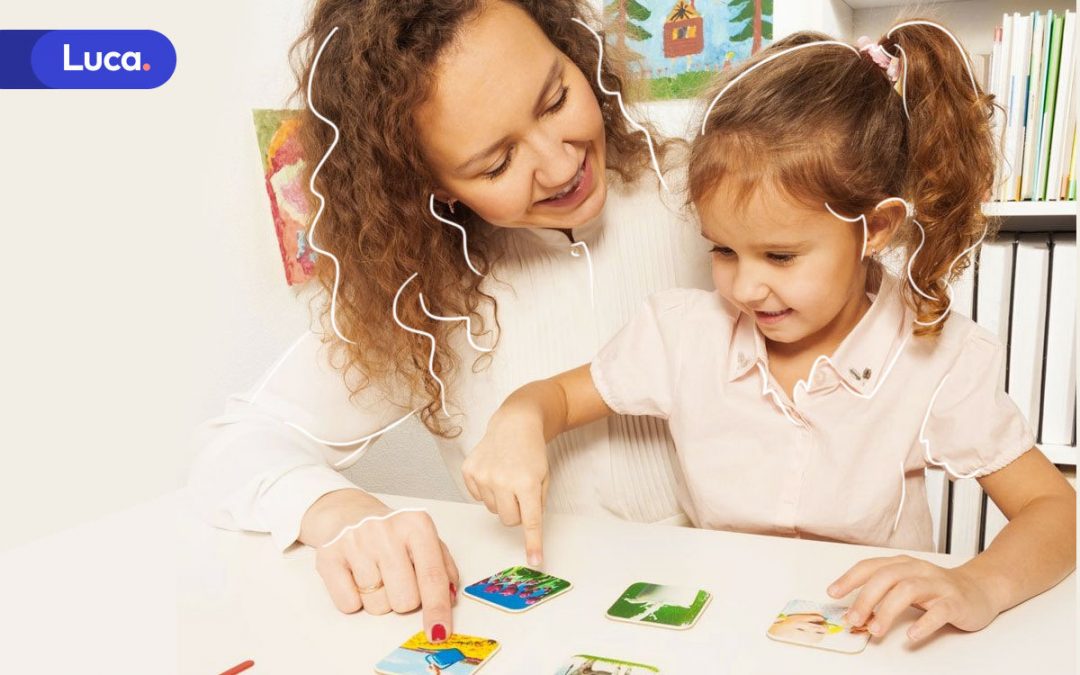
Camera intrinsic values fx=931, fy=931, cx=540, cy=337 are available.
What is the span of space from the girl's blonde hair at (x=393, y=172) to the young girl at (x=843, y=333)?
0.20 meters

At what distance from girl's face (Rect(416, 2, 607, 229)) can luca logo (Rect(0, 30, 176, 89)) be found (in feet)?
1.03

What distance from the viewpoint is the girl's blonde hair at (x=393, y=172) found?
89 centimetres

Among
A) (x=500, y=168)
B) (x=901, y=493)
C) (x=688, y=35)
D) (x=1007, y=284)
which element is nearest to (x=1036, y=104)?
(x=1007, y=284)

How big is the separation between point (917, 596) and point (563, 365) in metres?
0.57

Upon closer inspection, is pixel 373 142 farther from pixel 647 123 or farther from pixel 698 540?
pixel 698 540

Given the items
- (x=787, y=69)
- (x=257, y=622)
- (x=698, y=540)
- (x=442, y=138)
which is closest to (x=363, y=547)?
(x=257, y=622)

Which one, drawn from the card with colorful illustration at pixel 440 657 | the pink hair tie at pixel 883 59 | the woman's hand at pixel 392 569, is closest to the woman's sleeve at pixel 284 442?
the woman's hand at pixel 392 569

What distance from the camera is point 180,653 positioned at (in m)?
0.68

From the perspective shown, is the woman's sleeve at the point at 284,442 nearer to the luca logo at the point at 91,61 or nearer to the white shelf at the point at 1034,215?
the luca logo at the point at 91,61

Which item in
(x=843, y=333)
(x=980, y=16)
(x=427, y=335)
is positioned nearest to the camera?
(x=843, y=333)

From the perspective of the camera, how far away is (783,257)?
0.81 m

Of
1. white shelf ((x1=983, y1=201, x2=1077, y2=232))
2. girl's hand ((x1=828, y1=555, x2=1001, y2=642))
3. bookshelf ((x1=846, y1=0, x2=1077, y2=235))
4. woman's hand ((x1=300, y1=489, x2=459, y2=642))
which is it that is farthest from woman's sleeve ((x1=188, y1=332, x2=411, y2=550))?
bookshelf ((x1=846, y1=0, x2=1077, y2=235))

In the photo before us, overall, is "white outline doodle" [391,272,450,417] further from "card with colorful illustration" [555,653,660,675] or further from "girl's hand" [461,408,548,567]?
"card with colorful illustration" [555,653,660,675]

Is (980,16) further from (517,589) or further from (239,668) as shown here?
(239,668)
